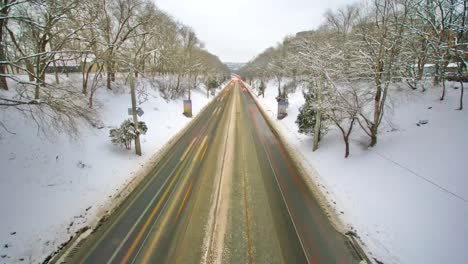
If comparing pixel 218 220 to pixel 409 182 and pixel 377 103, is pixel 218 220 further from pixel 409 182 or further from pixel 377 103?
pixel 377 103

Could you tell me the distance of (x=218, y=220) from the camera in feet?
27.8

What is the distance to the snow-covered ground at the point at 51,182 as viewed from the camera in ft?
23.7

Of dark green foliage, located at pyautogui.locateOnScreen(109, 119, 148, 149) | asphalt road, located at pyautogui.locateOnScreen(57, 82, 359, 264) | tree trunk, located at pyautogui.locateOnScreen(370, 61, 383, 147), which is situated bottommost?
asphalt road, located at pyautogui.locateOnScreen(57, 82, 359, 264)

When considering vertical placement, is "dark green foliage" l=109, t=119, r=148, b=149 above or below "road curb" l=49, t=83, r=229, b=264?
above

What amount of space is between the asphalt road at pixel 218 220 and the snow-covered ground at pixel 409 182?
4.77ft

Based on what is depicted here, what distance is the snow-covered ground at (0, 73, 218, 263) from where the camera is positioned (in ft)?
23.7

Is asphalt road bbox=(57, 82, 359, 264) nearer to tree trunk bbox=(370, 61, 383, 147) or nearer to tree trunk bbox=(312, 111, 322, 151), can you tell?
tree trunk bbox=(312, 111, 322, 151)

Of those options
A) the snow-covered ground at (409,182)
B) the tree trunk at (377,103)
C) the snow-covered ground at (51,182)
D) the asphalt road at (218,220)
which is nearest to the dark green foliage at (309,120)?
the snow-covered ground at (409,182)

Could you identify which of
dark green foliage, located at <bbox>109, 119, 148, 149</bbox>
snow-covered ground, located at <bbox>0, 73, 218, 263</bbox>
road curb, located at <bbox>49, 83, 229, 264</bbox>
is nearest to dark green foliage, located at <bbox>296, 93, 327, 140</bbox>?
road curb, located at <bbox>49, 83, 229, 264</bbox>

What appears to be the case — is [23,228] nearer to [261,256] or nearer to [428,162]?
[261,256]

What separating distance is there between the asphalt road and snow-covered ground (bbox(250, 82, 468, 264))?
1.45 m

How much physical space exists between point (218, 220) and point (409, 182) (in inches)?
334

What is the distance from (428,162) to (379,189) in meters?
2.50

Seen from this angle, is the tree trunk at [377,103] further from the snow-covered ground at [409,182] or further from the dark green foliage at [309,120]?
→ the dark green foliage at [309,120]
